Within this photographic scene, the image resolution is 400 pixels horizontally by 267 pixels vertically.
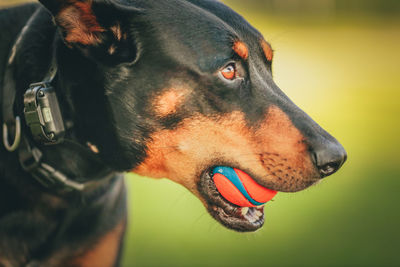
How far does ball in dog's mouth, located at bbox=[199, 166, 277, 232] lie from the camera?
2.20 metres

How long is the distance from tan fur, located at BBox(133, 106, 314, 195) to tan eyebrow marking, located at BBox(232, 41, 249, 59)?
0.29m

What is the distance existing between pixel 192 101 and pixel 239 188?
Answer: 47 cm

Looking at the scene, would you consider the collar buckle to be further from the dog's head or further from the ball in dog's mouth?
the ball in dog's mouth

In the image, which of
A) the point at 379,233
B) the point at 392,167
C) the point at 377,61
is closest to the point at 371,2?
the point at 377,61

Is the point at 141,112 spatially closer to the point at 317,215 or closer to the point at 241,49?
the point at 241,49

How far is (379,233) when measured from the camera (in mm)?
4531

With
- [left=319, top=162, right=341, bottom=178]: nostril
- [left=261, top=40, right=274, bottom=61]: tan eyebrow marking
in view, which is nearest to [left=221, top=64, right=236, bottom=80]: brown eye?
[left=261, top=40, right=274, bottom=61]: tan eyebrow marking

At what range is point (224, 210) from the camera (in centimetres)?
230

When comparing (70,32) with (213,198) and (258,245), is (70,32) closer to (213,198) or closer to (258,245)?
(213,198)

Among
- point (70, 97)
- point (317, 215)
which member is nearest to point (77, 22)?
point (70, 97)

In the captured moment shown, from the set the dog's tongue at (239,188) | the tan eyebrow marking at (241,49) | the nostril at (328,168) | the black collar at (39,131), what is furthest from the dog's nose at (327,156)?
the black collar at (39,131)

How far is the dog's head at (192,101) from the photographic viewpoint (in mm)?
2152

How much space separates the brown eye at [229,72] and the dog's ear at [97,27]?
454 mm

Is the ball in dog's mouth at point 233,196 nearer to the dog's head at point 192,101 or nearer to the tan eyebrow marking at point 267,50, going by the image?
the dog's head at point 192,101
